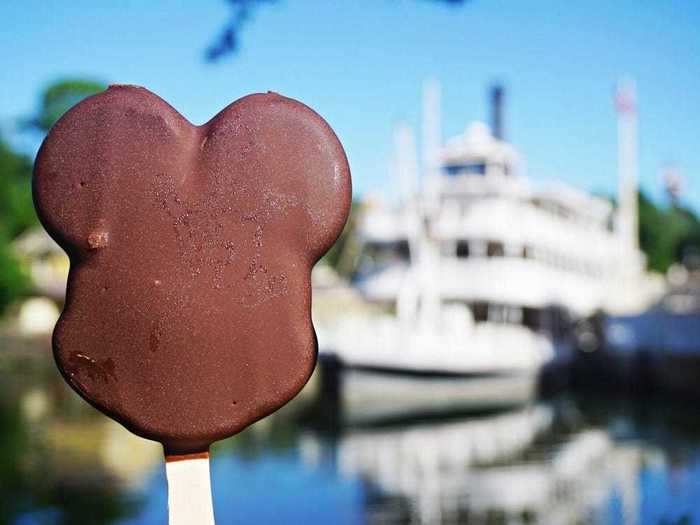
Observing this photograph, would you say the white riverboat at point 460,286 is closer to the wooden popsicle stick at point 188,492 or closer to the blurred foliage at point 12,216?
the blurred foliage at point 12,216

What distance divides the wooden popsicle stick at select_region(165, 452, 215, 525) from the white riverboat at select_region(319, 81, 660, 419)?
15.2m

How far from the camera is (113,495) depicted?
11.1 meters

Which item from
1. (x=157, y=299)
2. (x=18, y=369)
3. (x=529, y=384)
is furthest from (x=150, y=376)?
(x=18, y=369)

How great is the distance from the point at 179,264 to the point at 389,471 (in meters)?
10.9

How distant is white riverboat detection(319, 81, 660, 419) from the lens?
18.9 m

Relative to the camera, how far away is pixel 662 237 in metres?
56.0

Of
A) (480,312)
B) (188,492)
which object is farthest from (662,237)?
(188,492)

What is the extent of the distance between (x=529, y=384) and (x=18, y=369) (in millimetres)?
17283

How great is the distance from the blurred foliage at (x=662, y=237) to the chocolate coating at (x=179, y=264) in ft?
187

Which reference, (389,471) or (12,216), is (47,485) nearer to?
(389,471)

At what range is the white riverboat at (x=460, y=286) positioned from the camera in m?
18.9

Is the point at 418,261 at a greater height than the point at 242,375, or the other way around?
the point at 418,261

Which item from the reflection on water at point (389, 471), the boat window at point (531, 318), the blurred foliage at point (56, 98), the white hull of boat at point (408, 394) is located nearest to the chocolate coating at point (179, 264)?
the reflection on water at point (389, 471)

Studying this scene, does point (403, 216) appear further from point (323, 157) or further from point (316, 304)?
point (323, 157)
